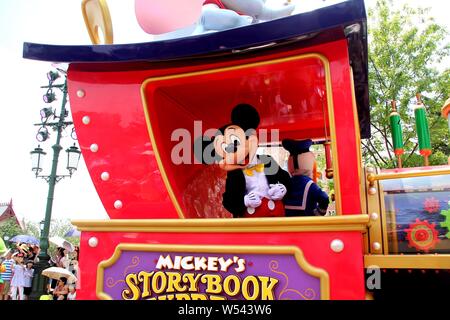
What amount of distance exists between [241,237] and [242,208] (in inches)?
17.8

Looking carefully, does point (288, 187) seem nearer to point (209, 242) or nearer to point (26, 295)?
point (209, 242)

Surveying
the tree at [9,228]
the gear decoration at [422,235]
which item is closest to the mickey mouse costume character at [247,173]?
the gear decoration at [422,235]

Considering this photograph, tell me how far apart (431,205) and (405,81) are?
1086cm

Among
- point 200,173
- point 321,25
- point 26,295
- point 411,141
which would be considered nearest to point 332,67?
point 321,25

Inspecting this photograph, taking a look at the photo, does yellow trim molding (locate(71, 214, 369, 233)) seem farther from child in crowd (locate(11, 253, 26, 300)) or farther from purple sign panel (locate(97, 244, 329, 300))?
child in crowd (locate(11, 253, 26, 300))

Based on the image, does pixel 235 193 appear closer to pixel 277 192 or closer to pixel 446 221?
pixel 277 192

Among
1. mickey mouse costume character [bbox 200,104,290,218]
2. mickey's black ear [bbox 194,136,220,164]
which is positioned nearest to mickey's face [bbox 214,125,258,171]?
mickey mouse costume character [bbox 200,104,290,218]

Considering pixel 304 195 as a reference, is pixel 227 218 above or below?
below

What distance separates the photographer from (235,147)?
2.63 metres

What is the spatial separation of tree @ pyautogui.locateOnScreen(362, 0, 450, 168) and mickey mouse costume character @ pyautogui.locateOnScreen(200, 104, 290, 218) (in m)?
9.44

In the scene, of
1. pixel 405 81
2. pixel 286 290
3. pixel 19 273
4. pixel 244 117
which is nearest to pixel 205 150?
pixel 244 117

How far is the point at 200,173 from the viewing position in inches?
127

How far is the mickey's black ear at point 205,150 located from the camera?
2900 millimetres

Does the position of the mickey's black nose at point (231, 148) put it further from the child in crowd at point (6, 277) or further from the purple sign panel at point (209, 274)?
the child in crowd at point (6, 277)
